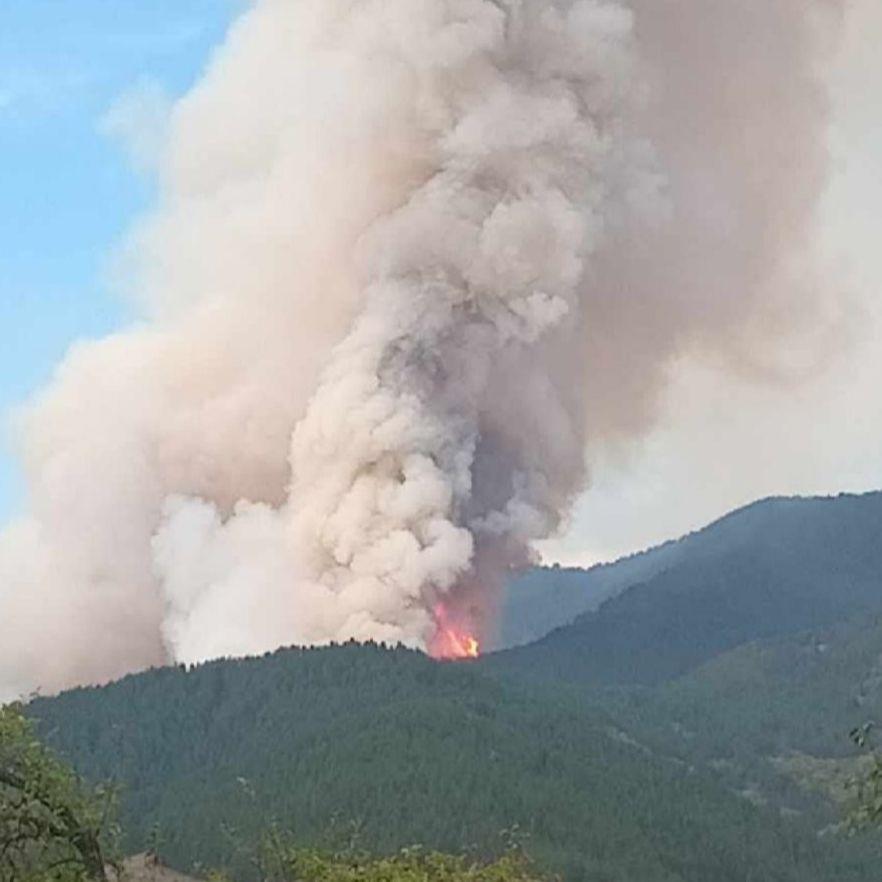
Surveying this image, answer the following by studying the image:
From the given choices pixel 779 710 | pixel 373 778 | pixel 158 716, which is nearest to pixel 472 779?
pixel 373 778

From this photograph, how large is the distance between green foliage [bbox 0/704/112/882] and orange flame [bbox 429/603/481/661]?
76275mm

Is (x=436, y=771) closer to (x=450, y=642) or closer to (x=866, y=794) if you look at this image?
(x=450, y=642)

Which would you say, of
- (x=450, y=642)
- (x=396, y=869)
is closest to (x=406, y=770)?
(x=450, y=642)

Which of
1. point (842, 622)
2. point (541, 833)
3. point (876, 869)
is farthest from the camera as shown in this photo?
point (842, 622)

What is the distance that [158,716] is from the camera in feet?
319

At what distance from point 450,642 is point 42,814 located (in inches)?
3147

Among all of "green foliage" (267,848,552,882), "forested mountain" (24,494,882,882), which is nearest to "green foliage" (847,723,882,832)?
"green foliage" (267,848,552,882)

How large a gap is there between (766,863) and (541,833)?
65.6 feet

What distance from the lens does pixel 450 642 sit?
91125 mm

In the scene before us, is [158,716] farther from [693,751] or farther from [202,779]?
[693,751]

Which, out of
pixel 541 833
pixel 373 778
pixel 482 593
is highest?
pixel 482 593

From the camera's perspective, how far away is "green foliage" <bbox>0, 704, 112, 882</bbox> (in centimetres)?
1133

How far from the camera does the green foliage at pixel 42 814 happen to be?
1133 centimetres

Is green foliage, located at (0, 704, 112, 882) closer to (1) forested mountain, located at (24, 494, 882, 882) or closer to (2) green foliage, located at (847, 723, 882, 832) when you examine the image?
(2) green foliage, located at (847, 723, 882, 832)
